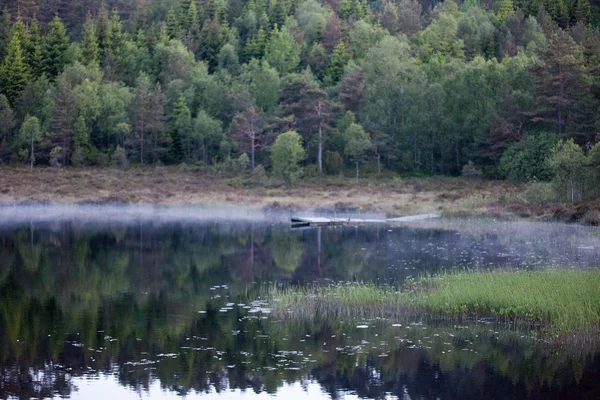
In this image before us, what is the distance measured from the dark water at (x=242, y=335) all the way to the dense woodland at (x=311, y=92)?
70.9 ft

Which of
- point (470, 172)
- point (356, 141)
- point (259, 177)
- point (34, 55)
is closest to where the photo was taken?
point (470, 172)

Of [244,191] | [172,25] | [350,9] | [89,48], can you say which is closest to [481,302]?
[244,191]

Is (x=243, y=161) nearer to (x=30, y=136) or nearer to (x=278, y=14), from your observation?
(x=30, y=136)

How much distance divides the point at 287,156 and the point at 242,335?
55398mm

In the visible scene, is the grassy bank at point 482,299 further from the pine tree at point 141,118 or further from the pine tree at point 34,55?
the pine tree at point 34,55

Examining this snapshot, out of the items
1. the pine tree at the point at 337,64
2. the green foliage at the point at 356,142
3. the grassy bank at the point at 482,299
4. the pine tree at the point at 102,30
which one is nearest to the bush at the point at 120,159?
the green foliage at the point at 356,142

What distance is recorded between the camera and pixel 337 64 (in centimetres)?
10600

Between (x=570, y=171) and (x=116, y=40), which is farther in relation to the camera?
(x=116, y=40)

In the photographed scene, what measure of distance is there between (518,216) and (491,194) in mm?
11677

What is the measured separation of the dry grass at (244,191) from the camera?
200 feet

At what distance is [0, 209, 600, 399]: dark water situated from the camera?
17000mm

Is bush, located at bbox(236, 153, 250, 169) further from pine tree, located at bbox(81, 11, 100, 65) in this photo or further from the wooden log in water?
pine tree, located at bbox(81, 11, 100, 65)

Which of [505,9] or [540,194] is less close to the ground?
[505,9]

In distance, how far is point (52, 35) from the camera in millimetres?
109000
